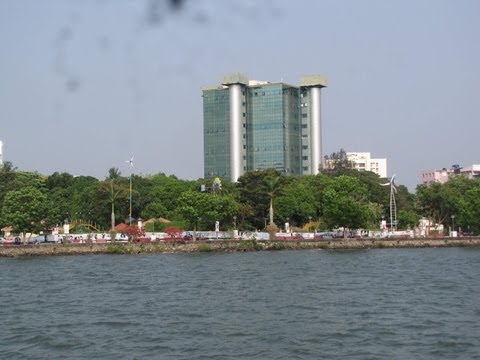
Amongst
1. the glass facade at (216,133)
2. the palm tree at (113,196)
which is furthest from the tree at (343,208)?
the glass facade at (216,133)

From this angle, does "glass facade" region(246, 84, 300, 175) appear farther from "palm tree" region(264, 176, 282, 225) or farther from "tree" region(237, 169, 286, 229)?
"palm tree" region(264, 176, 282, 225)


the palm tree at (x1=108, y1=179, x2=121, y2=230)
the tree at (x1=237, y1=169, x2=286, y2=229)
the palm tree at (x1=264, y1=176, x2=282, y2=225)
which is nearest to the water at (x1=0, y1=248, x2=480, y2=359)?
the palm tree at (x1=108, y1=179, x2=121, y2=230)

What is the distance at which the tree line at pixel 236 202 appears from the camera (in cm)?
9894

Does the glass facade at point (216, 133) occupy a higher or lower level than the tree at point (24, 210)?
higher

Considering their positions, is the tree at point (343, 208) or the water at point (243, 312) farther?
the tree at point (343, 208)

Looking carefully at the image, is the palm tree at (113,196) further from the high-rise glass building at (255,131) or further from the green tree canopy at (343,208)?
the high-rise glass building at (255,131)

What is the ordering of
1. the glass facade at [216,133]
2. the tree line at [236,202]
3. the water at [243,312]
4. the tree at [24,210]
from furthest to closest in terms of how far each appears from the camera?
the glass facade at [216,133]
the tree line at [236,202]
the tree at [24,210]
the water at [243,312]

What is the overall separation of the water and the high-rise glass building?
123888mm

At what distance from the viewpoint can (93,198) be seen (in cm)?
12194

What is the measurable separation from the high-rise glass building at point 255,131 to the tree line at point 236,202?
1807 inches

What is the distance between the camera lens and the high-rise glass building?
7372 inches

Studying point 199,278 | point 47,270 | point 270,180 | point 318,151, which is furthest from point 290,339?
point 318,151

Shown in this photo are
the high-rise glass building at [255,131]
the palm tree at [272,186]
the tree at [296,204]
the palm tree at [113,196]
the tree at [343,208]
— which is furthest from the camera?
the high-rise glass building at [255,131]

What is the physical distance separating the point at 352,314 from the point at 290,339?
6924 mm
